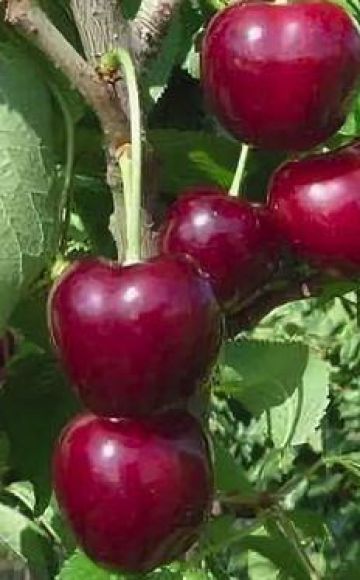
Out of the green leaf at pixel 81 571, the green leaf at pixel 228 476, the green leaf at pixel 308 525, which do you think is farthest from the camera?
the green leaf at pixel 308 525

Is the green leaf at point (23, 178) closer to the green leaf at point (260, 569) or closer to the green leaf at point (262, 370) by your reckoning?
the green leaf at point (262, 370)

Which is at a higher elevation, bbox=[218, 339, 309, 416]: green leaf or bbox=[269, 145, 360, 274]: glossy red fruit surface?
bbox=[269, 145, 360, 274]: glossy red fruit surface

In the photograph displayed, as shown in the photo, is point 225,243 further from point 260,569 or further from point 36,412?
point 260,569

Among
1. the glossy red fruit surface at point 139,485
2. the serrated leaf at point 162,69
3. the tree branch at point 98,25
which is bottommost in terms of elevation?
the glossy red fruit surface at point 139,485

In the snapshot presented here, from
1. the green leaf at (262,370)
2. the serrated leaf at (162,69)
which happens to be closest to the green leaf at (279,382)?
the green leaf at (262,370)

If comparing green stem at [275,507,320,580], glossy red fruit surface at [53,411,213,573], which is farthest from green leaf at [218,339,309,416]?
glossy red fruit surface at [53,411,213,573]

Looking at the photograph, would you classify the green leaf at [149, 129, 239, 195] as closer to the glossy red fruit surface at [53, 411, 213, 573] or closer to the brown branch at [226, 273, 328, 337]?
the brown branch at [226, 273, 328, 337]

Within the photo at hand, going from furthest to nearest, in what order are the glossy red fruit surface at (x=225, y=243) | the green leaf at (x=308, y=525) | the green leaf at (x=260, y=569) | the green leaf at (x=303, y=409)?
the green leaf at (x=260, y=569)
the green leaf at (x=308, y=525)
the green leaf at (x=303, y=409)
the glossy red fruit surface at (x=225, y=243)

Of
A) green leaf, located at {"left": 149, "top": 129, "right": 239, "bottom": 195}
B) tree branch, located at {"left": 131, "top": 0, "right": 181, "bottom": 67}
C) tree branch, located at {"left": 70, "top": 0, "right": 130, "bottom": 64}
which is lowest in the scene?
green leaf, located at {"left": 149, "top": 129, "right": 239, "bottom": 195}
